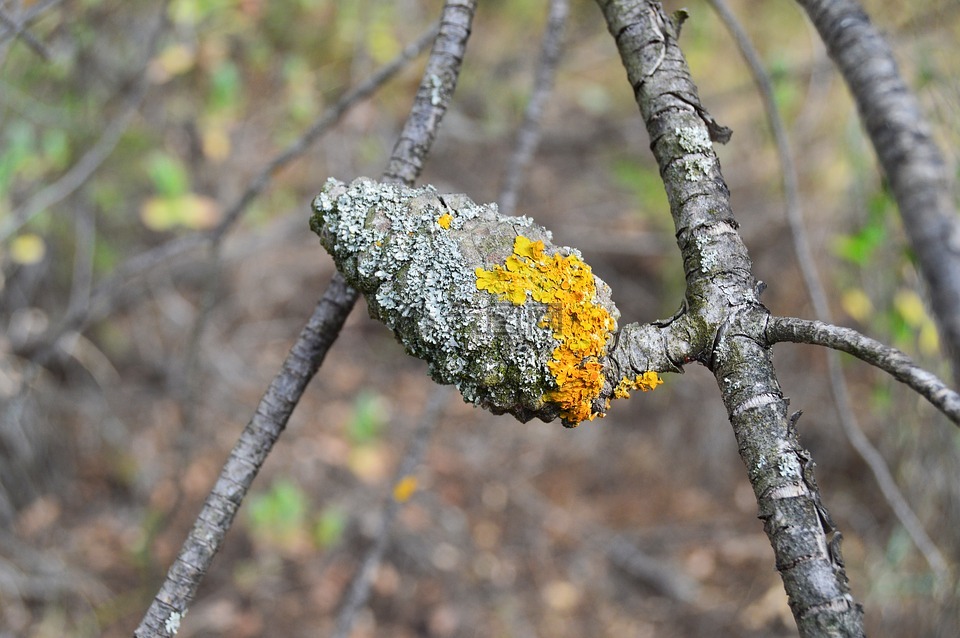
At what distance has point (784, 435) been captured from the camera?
0.65 m

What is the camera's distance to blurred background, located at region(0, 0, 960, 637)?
Answer: 7.40 ft

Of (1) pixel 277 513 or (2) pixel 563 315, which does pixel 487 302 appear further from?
(1) pixel 277 513

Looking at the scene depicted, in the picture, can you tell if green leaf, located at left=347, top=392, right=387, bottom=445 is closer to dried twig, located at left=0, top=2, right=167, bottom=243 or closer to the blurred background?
the blurred background

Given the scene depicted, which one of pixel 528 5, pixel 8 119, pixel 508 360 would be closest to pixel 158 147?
pixel 8 119

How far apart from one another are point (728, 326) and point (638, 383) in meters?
0.12

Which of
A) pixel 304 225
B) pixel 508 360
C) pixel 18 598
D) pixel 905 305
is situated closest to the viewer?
pixel 508 360

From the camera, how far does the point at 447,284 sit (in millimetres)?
748

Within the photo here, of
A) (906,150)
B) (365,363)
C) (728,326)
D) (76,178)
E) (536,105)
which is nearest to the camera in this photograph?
(906,150)

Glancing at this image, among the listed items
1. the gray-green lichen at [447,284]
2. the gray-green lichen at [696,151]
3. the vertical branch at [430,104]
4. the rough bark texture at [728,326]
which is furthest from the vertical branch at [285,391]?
the gray-green lichen at [696,151]

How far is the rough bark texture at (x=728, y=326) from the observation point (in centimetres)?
60

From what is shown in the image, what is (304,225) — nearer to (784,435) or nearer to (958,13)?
(958,13)

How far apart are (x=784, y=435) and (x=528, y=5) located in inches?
148

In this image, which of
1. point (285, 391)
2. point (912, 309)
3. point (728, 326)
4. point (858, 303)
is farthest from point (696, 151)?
point (858, 303)

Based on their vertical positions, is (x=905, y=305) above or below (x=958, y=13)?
below
